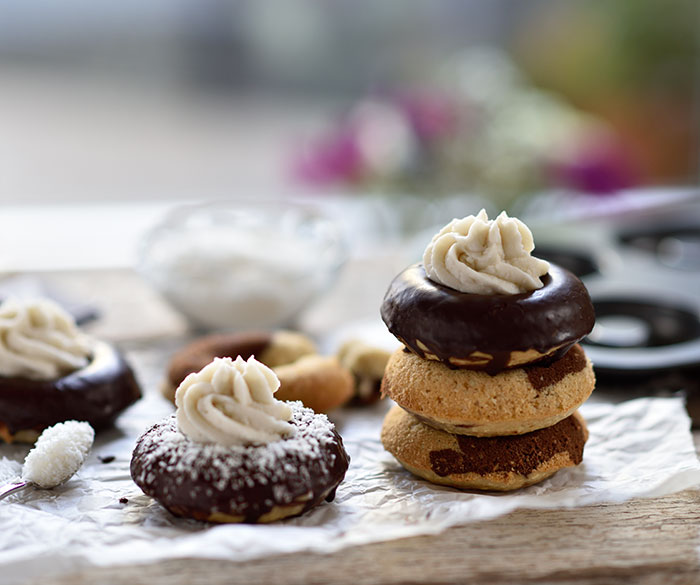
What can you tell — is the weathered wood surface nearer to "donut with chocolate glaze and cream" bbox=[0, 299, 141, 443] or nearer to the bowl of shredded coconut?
"donut with chocolate glaze and cream" bbox=[0, 299, 141, 443]

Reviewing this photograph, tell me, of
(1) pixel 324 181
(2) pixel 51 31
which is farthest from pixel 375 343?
(2) pixel 51 31

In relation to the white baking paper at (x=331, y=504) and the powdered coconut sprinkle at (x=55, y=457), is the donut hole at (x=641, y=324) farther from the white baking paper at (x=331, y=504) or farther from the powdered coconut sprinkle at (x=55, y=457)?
the powdered coconut sprinkle at (x=55, y=457)

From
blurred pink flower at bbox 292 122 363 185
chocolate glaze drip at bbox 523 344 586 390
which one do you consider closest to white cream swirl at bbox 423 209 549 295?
chocolate glaze drip at bbox 523 344 586 390

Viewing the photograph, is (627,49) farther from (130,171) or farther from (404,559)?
(404,559)

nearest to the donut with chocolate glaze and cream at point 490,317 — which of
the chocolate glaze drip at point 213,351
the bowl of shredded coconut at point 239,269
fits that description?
the chocolate glaze drip at point 213,351

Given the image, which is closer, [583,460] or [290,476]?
[290,476]

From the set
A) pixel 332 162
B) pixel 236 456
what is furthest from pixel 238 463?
pixel 332 162

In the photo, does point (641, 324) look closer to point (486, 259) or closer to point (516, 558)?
point (486, 259)
